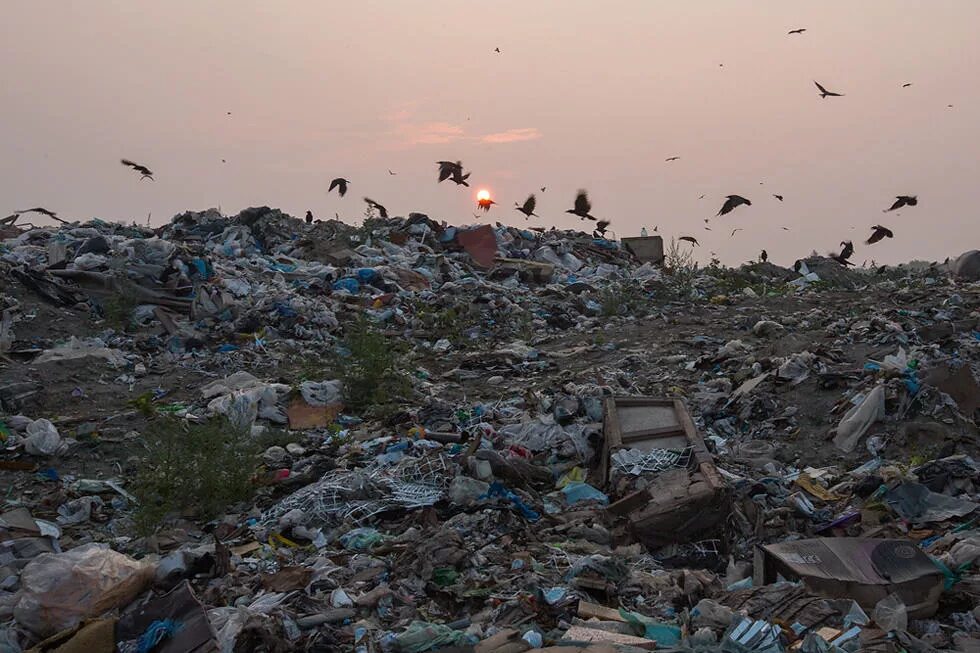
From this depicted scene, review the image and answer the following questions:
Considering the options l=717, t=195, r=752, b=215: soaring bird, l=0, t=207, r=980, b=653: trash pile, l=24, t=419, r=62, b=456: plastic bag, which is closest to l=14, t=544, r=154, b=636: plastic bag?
l=0, t=207, r=980, b=653: trash pile

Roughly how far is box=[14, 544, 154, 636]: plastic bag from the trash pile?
0.04ft

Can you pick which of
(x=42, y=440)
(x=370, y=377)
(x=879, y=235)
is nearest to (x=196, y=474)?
(x=42, y=440)

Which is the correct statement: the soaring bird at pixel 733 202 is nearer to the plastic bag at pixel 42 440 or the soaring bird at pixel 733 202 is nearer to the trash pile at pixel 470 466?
the trash pile at pixel 470 466

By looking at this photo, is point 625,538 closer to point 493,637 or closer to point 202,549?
point 493,637

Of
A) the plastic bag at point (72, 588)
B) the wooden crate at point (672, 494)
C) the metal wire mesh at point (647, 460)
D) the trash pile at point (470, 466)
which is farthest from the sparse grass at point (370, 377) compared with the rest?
the plastic bag at point (72, 588)

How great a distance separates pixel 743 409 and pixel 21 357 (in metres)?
6.42

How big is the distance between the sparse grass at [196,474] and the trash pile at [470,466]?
2 centimetres

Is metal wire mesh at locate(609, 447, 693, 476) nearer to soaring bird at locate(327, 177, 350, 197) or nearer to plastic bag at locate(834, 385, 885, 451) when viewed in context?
plastic bag at locate(834, 385, 885, 451)

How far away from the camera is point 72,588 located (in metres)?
3.51

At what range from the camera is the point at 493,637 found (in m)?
3.05

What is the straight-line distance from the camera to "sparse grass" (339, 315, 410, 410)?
6.99m

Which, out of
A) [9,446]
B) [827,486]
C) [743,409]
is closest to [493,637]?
[827,486]

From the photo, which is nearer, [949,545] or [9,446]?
[949,545]

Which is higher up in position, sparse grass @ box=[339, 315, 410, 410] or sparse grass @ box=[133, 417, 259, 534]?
sparse grass @ box=[133, 417, 259, 534]
